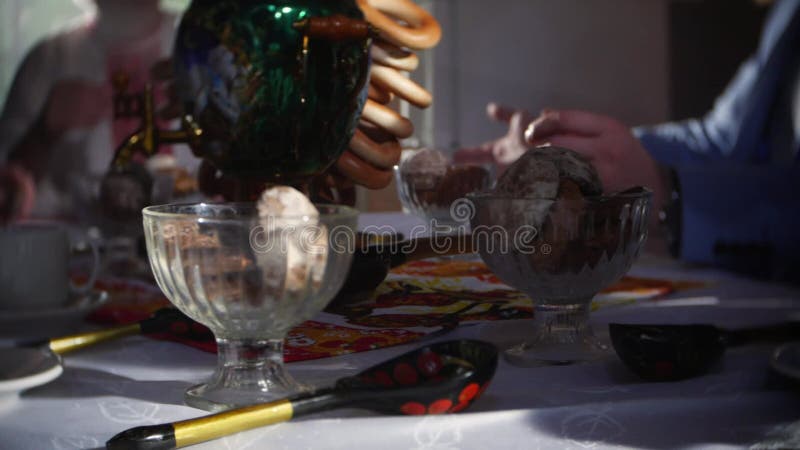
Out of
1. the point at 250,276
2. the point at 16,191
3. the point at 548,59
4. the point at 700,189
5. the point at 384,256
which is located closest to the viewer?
the point at 250,276

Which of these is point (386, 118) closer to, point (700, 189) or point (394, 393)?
point (394, 393)

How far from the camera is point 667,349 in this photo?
360 millimetres

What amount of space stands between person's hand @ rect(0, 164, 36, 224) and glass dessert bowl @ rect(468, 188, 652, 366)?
73.2 inches

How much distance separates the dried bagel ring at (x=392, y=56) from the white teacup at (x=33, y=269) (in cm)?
23

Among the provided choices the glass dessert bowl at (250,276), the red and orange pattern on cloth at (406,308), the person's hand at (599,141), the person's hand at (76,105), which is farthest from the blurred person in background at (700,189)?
the person's hand at (76,105)

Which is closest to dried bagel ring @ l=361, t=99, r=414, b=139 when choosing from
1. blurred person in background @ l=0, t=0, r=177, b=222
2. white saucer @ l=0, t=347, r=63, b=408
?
white saucer @ l=0, t=347, r=63, b=408

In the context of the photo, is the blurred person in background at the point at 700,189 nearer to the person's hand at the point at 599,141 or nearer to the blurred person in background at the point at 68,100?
the person's hand at the point at 599,141

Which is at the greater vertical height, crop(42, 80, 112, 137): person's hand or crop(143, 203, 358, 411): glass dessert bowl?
crop(42, 80, 112, 137): person's hand

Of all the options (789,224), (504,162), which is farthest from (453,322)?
(789,224)

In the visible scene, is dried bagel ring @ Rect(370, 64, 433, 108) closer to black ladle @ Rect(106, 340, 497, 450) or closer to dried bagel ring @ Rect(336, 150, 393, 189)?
dried bagel ring @ Rect(336, 150, 393, 189)

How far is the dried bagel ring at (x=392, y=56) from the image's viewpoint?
54 centimetres

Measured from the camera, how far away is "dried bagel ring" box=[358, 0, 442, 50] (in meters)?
0.53

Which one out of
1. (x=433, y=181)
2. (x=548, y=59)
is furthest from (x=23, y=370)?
(x=548, y=59)

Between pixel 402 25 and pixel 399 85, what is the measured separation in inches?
1.9
